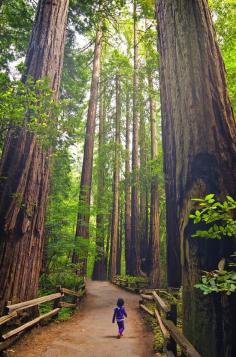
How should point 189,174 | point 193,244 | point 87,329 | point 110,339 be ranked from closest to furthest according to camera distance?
1. point 193,244
2. point 189,174
3. point 110,339
4. point 87,329

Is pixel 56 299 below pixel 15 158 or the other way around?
below

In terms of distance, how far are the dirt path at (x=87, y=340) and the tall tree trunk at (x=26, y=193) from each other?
102cm

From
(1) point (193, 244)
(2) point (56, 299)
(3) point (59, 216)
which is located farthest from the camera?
(3) point (59, 216)

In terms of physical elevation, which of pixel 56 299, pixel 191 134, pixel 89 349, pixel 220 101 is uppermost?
pixel 220 101

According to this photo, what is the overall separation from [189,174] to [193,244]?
2.34 feet

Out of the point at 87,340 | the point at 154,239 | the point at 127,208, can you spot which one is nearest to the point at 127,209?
the point at 127,208

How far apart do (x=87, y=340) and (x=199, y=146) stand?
6.39 metres

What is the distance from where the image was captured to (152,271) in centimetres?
1672

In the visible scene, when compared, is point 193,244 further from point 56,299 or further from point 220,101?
point 56,299

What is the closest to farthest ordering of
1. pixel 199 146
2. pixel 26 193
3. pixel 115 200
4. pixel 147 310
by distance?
pixel 199 146 < pixel 26 193 < pixel 147 310 < pixel 115 200

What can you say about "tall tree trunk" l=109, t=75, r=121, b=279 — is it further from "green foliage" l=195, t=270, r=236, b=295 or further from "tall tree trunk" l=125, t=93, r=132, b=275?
"green foliage" l=195, t=270, r=236, b=295

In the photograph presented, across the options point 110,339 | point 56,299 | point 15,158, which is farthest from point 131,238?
point 15,158

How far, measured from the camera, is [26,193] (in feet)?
21.9

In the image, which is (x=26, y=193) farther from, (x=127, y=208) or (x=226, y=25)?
(x=127, y=208)
